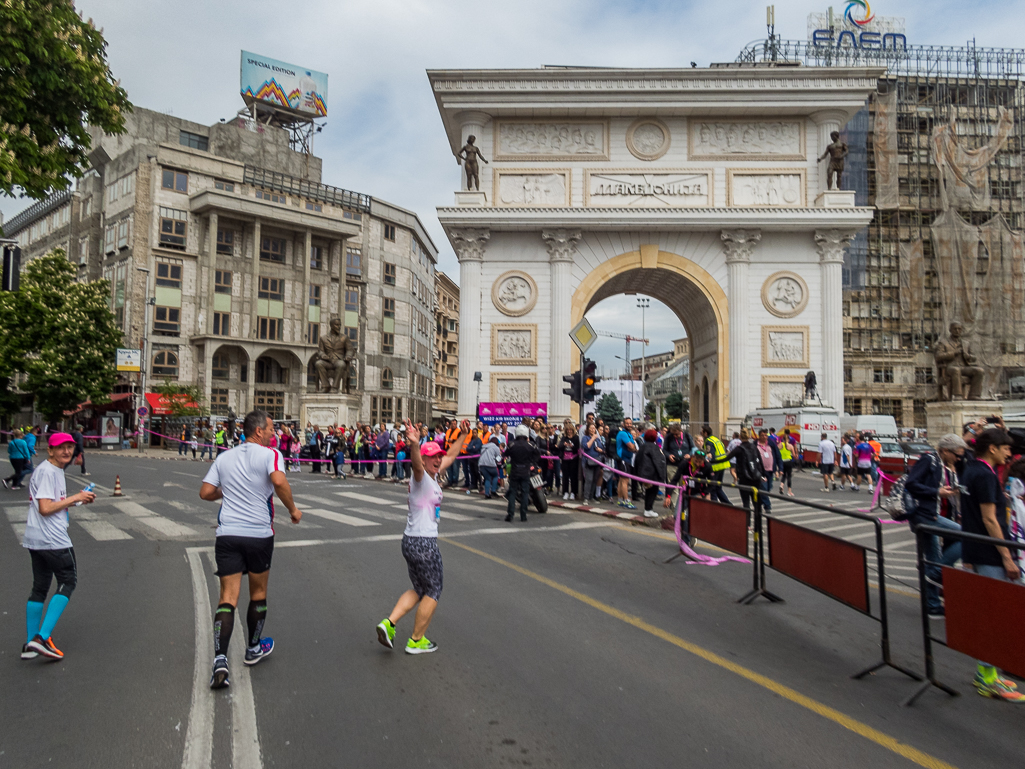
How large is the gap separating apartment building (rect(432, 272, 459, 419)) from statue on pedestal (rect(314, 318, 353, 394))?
42.5m

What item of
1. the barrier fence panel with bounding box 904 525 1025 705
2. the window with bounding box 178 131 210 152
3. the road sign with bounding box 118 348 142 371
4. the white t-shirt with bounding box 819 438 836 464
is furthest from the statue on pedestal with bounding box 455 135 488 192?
the window with bounding box 178 131 210 152

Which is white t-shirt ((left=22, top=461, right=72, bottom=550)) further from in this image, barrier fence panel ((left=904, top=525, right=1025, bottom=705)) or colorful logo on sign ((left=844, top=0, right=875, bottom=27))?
colorful logo on sign ((left=844, top=0, right=875, bottom=27))

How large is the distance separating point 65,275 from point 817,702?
50.0 meters

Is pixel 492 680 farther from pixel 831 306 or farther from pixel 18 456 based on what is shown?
pixel 831 306

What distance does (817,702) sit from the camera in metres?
4.78

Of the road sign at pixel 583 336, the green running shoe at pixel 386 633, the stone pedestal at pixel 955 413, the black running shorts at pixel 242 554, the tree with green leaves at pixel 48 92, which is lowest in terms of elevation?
the green running shoe at pixel 386 633

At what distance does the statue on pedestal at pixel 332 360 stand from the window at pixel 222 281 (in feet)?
68.7

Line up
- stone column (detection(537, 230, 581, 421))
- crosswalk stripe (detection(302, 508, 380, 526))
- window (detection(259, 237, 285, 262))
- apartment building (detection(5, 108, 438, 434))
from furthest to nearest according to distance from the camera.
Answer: window (detection(259, 237, 285, 262)) → apartment building (detection(5, 108, 438, 434)) → stone column (detection(537, 230, 581, 421)) → crosswalk stripe (detection(302, 508, 380, 526))

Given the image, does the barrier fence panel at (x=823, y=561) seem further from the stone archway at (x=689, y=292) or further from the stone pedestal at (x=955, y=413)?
the stone pedestal at (x=955, y=413)

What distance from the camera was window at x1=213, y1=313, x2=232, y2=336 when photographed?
1935 inches

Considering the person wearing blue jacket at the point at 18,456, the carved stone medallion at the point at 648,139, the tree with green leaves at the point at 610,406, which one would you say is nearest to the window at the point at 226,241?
the carved stone medallion at the point at 648,139

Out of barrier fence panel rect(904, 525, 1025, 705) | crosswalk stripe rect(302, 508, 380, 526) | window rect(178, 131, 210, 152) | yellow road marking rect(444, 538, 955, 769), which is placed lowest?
yellow road marking rect(444, 538, 955, 769)

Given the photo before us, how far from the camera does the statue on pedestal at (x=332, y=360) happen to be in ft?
105

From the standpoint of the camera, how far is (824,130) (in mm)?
29750
